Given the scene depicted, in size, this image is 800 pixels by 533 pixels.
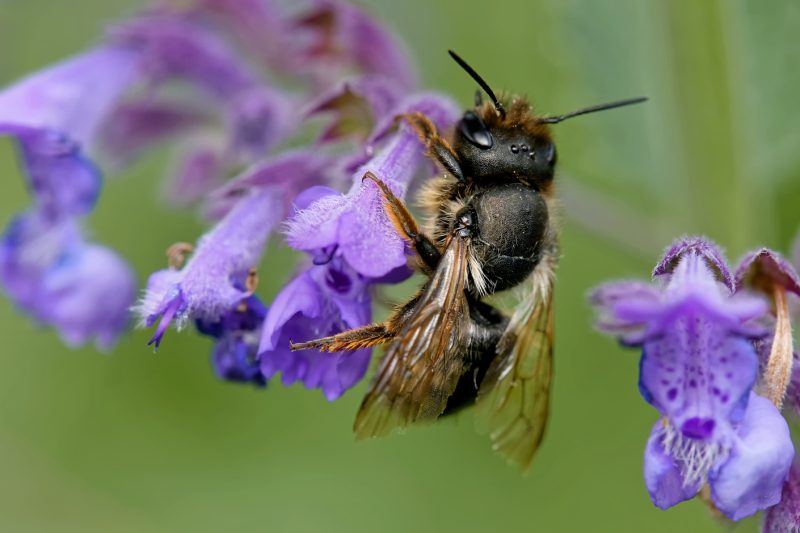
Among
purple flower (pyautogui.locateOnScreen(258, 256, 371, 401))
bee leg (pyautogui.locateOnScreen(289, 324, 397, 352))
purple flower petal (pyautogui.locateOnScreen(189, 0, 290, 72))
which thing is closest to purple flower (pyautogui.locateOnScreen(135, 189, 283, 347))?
purple flower (pyautogui.locateOnScreen(258, 256, 371, 401))

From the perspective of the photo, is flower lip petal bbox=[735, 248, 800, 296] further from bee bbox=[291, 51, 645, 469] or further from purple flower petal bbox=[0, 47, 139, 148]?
purple flower petal bbox=[0, 47, 139, 148]

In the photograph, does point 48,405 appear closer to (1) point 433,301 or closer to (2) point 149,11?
(2) point 149,11

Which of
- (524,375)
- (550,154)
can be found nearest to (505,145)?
(550,154)

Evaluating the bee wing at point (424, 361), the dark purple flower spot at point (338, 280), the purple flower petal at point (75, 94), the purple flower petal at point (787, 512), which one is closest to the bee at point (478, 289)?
the bee wing at point (424, 361)

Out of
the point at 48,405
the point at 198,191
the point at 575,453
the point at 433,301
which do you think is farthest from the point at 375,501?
the point at 433,301

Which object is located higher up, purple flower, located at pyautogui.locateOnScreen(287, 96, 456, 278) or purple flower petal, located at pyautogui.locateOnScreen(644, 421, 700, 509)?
purple flower, located at pyautogui.locateOnScreen(287, 96, 456, 278)

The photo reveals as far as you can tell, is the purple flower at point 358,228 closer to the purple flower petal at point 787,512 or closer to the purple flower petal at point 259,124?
the purple flower petal at point 259,124
